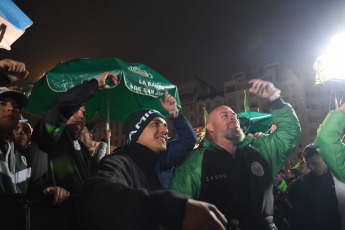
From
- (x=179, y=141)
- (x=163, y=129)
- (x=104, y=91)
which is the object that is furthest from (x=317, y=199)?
(x=104, y=91)

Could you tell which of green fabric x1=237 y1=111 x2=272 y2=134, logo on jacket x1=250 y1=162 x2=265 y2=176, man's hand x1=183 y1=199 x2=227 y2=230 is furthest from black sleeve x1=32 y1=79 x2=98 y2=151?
green fabric x1=237 y1=111 x2=272 y2=134

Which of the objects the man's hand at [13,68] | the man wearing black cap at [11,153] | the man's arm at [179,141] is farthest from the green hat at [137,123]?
the man's hand at [13,68]

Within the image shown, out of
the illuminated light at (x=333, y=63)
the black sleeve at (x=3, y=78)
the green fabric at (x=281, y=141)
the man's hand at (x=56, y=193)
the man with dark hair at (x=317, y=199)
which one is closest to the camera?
the man's hand at (x=56, y=193)

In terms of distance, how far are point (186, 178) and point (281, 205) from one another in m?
3.96

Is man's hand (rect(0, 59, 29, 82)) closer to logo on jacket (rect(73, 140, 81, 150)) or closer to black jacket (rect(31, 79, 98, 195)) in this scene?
black jacket (rect(31, 79, 98, 195))

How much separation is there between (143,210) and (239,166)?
200 cm

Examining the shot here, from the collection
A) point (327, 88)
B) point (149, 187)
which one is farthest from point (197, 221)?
point (327, 88)

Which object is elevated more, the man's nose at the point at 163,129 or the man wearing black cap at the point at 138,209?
the man's nose at the point at 163,129

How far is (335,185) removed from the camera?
3.87 metres

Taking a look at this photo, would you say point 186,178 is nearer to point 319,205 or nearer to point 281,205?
point 319,205

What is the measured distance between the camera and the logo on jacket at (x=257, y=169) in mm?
2937

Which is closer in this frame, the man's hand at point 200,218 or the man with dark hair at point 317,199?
the man's hand at point 200,218

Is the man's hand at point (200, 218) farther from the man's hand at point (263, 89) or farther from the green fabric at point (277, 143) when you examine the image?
the man's hand at point (263, 89)

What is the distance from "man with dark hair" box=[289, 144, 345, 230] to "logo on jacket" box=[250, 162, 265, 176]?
162 cm
